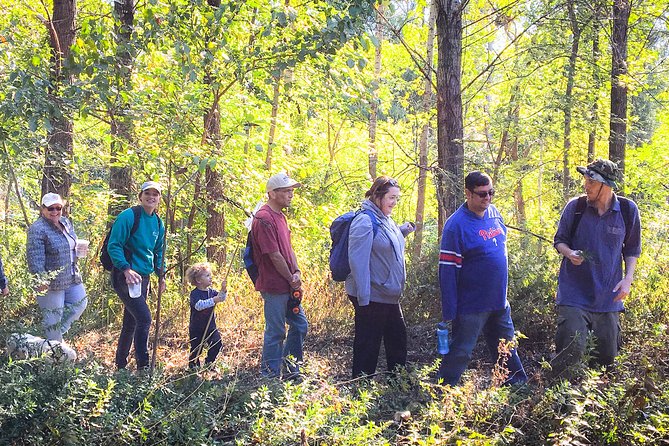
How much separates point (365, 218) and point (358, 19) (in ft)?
5.23

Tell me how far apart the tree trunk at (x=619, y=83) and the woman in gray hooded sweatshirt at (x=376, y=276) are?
4955 mm

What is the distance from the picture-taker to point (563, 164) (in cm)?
1600

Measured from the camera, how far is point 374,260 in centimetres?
533

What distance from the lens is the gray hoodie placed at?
17.0 feet

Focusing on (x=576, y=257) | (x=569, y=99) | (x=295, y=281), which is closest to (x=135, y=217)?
(x=295, y=281)

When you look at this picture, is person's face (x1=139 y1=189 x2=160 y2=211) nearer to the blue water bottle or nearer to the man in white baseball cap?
the man in white baseball cap

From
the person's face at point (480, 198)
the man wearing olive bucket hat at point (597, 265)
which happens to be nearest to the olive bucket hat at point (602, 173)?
the man wearing olive bucket hat at point (597, 265)

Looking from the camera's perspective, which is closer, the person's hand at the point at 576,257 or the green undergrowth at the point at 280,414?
the green undergrowth at the point at 280,414

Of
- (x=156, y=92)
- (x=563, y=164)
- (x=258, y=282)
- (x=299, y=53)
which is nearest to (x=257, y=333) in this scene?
(x=258, y=282)

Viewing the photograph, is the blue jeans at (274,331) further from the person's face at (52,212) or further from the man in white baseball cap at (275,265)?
the person's face at (52,212)

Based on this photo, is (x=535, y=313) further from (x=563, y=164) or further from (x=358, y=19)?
(x=563, y=164)

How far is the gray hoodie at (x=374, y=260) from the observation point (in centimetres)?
518

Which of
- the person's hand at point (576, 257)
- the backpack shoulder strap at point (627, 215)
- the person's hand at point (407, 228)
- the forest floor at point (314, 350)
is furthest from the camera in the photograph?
the forest floor at point (314, 350)

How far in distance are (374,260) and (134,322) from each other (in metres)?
2.41
